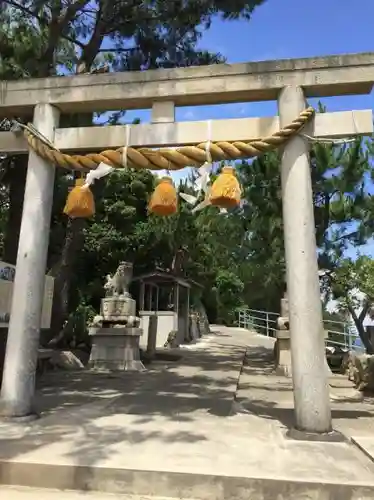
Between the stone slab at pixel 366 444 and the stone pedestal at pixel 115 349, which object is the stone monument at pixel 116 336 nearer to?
the stone pedestal at pixel 115 349

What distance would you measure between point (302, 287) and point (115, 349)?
709 cm

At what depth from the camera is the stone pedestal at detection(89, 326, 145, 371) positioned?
35.5 ft

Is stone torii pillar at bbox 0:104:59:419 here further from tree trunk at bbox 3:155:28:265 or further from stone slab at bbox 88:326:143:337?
stone slab at bbox 88:326:143:337

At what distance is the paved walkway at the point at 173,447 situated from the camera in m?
3.50

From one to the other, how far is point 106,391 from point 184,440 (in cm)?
336

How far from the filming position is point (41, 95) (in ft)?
18.9

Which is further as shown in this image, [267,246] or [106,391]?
[267,246]

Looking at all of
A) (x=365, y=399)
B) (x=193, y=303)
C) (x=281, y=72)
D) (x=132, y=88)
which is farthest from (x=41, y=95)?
(x=193, y=303)

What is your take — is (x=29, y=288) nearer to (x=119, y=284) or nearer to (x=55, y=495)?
(x=55, y=495)

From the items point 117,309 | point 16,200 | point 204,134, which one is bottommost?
point 117,309

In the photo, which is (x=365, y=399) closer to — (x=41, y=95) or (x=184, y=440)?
(x=184, y=440)

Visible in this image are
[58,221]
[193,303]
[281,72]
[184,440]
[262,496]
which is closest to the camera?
[262,496]

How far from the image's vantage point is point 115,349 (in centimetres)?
1098

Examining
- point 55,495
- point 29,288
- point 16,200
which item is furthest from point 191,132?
point 16,200
